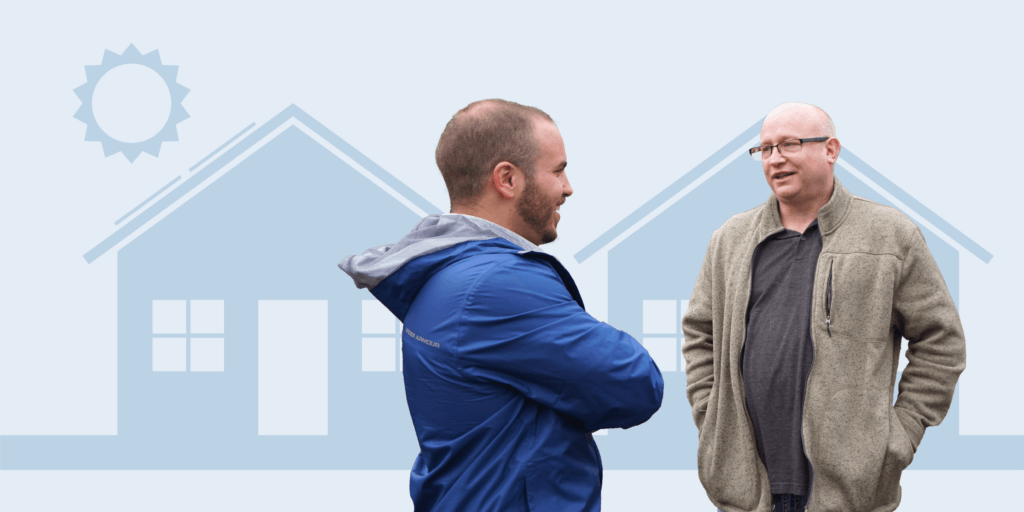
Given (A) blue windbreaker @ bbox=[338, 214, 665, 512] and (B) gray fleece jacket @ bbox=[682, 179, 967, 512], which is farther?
(B) gray fleece jacket @ bbox=[682, 179, 967, 512]

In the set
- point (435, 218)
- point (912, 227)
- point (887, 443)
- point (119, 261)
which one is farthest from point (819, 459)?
point (119, 261)

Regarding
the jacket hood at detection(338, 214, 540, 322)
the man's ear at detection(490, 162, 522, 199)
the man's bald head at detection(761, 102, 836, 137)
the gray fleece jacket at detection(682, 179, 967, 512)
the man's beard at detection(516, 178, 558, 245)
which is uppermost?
the man's bald head at detection(761, 102, 836, 137)

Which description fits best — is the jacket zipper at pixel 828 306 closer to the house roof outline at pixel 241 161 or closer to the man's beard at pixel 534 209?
the man's beard at pixel 534 209

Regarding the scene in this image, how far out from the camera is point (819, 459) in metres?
3.15

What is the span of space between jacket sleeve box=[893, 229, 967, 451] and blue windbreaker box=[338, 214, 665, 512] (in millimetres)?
1582

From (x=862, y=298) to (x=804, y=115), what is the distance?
0.76 meters

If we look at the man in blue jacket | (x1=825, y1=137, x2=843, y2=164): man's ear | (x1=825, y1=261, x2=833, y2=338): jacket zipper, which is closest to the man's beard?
the man in blue jacket

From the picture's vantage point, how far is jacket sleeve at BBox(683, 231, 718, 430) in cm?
355

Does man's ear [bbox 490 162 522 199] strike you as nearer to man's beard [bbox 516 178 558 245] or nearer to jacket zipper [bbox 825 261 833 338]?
man's beard [bbox 516 178 558 245]

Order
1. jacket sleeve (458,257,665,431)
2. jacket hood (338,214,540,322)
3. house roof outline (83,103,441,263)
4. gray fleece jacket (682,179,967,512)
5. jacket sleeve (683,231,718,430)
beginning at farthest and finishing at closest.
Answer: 1. house roof outline (83,103,441,263)
2. jacket sleeve (683,231,718,430)
3. gray fleece jacket (682,179,967,512)
4. jacket hood (338,214,540,322)
5. jacket sleeve (458,257,665,431)

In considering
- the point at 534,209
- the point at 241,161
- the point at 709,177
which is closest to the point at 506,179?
the point at 534,209

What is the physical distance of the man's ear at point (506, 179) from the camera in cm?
239

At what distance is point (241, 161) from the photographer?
664 centimetres

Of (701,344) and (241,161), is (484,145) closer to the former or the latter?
(701,344)
